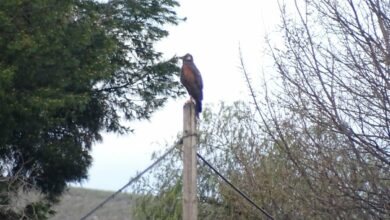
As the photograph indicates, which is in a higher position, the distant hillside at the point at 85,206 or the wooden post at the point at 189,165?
the distant hillside at the point at 85,206

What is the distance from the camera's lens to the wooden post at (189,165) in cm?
887

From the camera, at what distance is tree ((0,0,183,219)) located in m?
→ 17.4

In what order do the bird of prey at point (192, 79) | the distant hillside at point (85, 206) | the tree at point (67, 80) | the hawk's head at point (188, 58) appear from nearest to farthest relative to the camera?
the bird of prey at point (192, 79)
the hawk's head at point (188, 58)
the tree at point (67, 80)
the distant hillside at point (85, 206)

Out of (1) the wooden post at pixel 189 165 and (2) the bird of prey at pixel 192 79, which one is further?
(2) the bird of prey at pixel 192 79

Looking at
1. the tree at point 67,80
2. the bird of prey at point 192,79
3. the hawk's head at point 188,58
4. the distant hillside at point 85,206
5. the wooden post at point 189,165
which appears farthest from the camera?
the distant hillside at point 85,206

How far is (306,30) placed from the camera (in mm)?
10367

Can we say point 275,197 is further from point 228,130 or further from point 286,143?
point 228,130

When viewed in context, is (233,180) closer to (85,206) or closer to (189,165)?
(189,165)

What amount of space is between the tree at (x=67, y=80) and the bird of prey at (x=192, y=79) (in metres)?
5.24

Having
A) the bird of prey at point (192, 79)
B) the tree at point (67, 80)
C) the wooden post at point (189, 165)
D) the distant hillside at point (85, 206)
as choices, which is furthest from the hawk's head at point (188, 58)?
the distant hillside at point (85, 206)

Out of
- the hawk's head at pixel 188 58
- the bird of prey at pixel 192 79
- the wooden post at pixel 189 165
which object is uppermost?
the hawk's head at pixel 188 58

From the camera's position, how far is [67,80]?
18.3m

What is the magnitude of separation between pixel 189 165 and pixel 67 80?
9.73 metres

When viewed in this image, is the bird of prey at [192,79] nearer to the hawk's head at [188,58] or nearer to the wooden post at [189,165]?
the hawk's head at [188,58]
